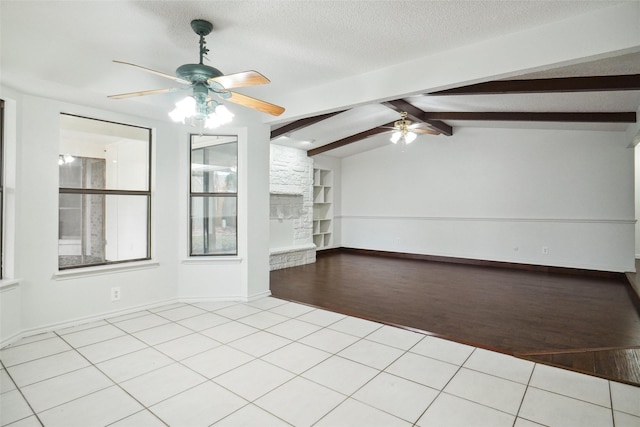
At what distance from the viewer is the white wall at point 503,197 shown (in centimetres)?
564

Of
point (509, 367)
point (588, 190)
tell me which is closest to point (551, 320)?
point (509, 367)

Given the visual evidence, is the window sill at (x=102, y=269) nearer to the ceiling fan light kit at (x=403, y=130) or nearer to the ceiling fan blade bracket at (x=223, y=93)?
the ceiling fan blade bracket at (x=223, y=93)

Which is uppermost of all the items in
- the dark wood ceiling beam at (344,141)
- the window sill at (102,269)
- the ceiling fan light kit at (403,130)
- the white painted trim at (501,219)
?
the dark wood ceiling beam at (344,141)

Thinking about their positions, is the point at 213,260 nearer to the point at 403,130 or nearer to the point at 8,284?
the point at 8,284

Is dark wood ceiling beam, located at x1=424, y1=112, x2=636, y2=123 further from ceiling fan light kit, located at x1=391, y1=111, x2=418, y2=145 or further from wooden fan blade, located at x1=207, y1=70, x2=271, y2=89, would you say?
wooden fan blade, located at x1=207, y1=70, x2=271, y2=89

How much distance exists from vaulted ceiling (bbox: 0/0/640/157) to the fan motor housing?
1.15 feet

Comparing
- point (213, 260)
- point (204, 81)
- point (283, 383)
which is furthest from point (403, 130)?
point (283, 383)

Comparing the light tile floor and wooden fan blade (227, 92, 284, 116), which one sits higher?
wooden fan blade (227, 92, 284, 116)

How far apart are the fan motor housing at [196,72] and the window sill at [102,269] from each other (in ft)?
7.54

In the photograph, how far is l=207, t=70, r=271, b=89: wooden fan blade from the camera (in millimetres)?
2197

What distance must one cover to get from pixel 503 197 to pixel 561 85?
3441 mm

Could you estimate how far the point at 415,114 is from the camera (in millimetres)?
5488

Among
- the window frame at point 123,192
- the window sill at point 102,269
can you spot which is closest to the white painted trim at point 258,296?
the window sill at point 102,269

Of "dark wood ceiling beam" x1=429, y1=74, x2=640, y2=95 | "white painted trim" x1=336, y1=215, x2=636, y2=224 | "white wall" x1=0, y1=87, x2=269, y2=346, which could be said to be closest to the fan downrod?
"white wall" x1=0, y1=87, x2=269, y2=346
